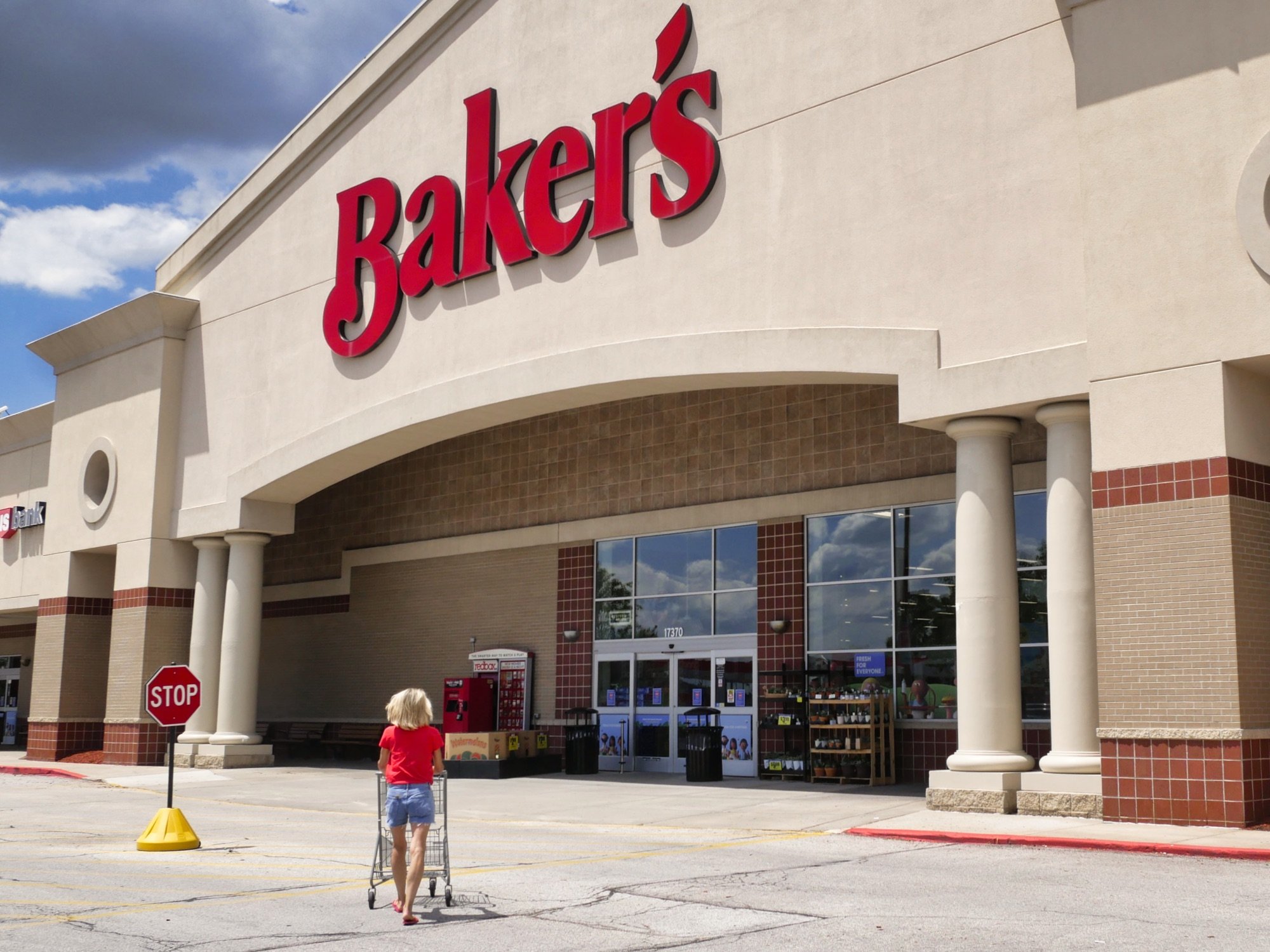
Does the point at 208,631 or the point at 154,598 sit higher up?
the point at 154,598

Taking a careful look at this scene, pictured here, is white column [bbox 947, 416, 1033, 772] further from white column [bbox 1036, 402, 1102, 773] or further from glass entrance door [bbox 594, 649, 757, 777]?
glass entrance door [bbox 594, 649, 757, 777]

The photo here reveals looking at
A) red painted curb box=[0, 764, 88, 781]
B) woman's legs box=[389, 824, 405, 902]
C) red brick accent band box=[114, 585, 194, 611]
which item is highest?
red brick accent band box=[114, 585, 194, 611]

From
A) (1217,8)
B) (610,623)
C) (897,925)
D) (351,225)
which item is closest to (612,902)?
(897,925)

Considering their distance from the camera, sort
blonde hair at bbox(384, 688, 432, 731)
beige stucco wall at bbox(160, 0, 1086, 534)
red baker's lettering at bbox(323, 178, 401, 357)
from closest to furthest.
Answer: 1. blonde hair at bbox(384, 688, 432, 731)
2. beige stucco wall at bbox(160, 0, 1086, 534)
3. red baker's lettering at bbox(323, 178, 401, 357)

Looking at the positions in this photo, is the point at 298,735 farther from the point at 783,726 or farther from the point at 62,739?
the point at 783,726

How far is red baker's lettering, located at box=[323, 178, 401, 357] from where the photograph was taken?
85.0 feet

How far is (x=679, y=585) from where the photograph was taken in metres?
26.5

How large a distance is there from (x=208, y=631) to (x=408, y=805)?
70.1 ft

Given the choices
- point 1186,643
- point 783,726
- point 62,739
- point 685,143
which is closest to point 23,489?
point 62,739

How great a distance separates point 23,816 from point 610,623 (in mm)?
11968

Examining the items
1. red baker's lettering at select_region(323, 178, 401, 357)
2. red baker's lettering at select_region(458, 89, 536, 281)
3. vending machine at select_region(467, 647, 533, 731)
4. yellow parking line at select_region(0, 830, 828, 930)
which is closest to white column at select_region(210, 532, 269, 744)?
vending machine at select_region(467, 647, 533, 731)

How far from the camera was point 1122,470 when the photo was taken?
49.5 ft

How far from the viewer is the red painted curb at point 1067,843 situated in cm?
1216

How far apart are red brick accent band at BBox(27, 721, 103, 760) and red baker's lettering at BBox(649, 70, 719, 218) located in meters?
20.6
